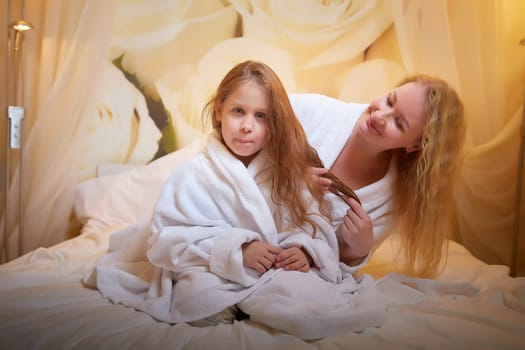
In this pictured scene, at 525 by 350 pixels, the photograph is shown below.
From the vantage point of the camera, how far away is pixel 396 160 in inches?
38.1

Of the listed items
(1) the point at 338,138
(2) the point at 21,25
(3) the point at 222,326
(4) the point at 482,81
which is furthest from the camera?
(4) the point at 482,81

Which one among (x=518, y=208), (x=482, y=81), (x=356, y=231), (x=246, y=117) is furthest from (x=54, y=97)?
(x=518, y=208)

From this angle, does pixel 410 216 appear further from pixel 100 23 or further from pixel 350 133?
pixel 100 23

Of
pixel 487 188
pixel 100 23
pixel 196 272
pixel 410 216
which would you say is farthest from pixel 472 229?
pixel 100 23

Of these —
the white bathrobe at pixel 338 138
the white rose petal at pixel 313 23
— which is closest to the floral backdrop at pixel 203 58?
the white rose petal at pixel 313 23

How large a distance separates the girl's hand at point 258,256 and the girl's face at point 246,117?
191 millimetres

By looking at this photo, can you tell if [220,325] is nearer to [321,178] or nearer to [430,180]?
[321,178]

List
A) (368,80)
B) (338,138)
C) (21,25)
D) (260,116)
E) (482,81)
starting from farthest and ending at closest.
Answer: (368,80), (482,81), (21,25), (338,138), (260,116)

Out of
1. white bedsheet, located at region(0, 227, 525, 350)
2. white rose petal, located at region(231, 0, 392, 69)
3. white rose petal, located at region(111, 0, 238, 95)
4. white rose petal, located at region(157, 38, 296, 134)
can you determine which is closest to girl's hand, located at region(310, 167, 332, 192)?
white bedsheet, located at region(0, 227, 525, 350)

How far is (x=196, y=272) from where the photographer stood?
2.57ft

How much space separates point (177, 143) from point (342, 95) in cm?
68

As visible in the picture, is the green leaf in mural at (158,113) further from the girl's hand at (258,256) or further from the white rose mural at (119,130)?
the girl's hand at (258,256)

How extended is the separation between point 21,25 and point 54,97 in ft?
0.77

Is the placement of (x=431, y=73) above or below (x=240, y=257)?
above
